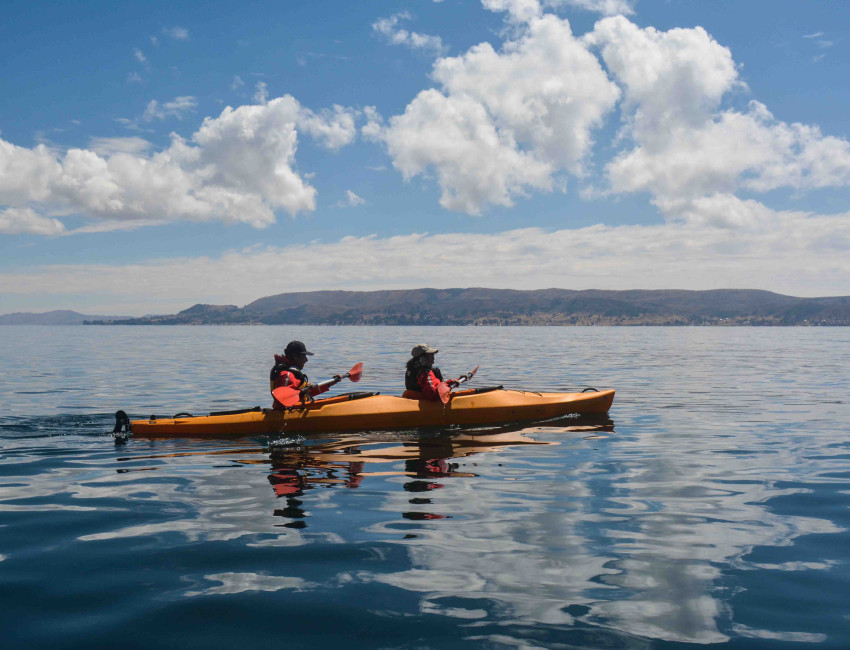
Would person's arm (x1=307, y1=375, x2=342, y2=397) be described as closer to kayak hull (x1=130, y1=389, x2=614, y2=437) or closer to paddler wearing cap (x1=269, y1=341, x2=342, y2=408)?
kayak hull (x1=130, y1=389, x2=614, y2=437)

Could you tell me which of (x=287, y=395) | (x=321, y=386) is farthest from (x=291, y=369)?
(x=321, y=386)

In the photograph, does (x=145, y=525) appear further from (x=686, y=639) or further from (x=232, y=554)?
(x=686, y=639)

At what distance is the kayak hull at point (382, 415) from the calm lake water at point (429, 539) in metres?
0.55

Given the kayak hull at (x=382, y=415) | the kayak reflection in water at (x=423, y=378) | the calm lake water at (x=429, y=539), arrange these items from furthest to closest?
1. the kayak reflection in water at (x=423, y=378)
2. the kayak hull at (x=382, y=415)
3. the calm lake water at (x=429, y=539)

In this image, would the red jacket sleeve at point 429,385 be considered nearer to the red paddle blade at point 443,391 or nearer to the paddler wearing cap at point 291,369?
the red paddle blade at point 443,391

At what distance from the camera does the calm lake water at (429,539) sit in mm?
4828

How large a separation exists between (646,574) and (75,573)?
5.22m

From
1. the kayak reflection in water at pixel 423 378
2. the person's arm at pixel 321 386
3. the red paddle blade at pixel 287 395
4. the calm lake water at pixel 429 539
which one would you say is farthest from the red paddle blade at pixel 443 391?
the red paddle blade at pixel 287 395

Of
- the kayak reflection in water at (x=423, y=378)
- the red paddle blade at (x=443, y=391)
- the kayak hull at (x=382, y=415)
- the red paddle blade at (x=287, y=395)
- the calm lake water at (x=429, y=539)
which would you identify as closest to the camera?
the calm lake water at (x=429, y=539)

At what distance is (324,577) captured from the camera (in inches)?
227

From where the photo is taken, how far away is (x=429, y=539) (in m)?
6.80

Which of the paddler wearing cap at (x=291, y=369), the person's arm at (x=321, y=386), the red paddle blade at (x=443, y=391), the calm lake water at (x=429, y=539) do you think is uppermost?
the paddler wearing cap at (x=291, y=369)

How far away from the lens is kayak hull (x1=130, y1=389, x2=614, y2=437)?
1375 centimetres

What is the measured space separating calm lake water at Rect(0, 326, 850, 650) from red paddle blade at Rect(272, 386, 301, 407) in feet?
2.79
